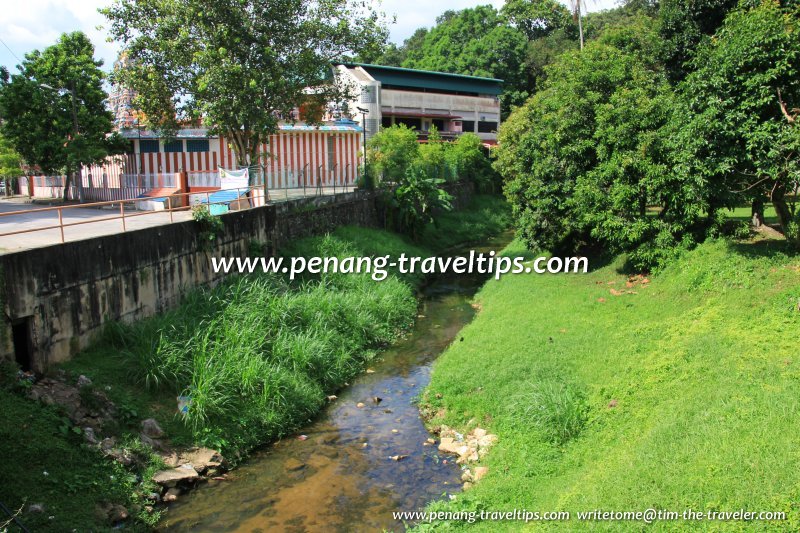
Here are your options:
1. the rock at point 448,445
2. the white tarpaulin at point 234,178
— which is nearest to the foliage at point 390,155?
the white tarpaulin at point 234,178

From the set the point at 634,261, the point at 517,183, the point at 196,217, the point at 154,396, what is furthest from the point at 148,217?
the point at 634,261

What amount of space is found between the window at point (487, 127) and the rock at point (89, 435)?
162 feet

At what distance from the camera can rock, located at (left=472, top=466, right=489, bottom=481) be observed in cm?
1023

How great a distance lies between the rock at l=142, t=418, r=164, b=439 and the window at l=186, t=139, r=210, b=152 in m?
19.8

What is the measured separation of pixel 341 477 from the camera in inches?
425

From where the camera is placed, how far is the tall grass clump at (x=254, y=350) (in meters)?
12.2

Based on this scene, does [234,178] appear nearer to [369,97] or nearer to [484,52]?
[369,97]

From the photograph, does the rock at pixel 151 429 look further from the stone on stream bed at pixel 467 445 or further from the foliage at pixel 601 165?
the foliage at pixel 601 165

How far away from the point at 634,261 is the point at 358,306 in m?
7.62

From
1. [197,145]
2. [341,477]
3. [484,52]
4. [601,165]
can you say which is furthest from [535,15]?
[341,477]

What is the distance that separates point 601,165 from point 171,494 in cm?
1305

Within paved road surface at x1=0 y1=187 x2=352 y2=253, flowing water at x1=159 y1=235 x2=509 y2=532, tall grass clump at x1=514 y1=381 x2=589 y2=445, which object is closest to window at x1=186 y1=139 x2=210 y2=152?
paved road surface at x1=0 y1=187 x2=352 y2=253

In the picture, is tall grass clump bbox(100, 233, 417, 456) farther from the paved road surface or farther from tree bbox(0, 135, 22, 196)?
tree bbox(0, 135, 22, 196)

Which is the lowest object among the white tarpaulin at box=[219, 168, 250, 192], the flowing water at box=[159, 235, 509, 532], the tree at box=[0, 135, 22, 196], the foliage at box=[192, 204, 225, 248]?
the flowing water at box=[159, 235, 509, 532]
